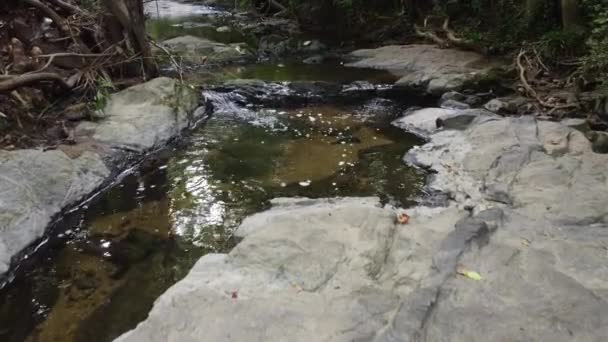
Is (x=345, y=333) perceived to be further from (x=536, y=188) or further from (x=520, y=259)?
(x=536, y=188)

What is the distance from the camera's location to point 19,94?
6.21 m

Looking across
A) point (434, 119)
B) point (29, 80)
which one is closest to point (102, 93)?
point (29, 80)

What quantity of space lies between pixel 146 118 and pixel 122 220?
2503 millimetres

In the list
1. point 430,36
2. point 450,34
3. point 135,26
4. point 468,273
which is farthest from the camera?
point 430,36

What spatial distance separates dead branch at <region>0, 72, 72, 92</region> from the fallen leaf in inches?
221

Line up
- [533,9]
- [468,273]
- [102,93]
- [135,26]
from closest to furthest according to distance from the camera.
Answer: [468,273] < [102,93] < [135,26] < [533,9]

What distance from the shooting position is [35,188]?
15.6 feet

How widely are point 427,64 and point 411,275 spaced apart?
8.73 metres

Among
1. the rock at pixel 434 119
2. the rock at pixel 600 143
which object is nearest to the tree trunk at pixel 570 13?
the rock at pixel 434 119

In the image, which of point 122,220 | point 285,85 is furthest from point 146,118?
point 285,85

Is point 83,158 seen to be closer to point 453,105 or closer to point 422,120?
point 422,120

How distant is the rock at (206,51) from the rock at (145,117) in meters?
3.74

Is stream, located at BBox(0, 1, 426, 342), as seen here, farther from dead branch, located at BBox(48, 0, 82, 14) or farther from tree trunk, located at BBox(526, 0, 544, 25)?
tree trunk, located at BBox(526, 0, 544, 25)

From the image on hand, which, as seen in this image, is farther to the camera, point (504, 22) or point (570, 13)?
point (504, 22)
